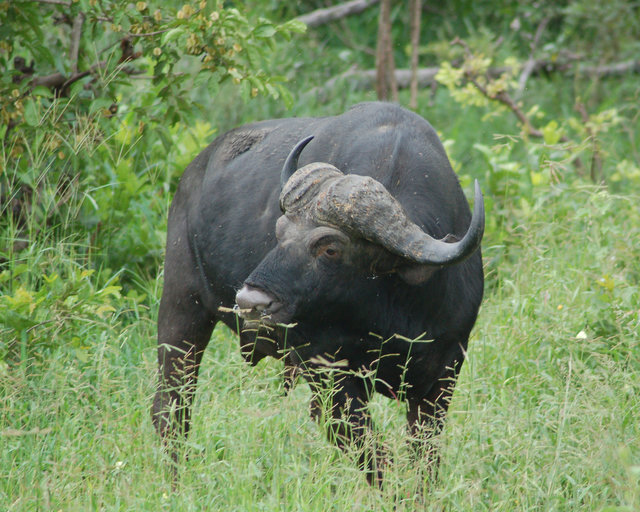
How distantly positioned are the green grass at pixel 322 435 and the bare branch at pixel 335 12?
18.8 feet

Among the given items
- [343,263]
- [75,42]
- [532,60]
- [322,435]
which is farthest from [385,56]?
[322,435]

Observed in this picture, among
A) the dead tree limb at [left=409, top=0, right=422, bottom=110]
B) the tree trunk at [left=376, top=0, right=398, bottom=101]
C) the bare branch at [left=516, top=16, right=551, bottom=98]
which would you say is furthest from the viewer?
the bare branch at [left=516, top=16, right=551, bottom=98]

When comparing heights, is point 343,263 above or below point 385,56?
above

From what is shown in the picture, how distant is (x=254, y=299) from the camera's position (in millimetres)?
3514

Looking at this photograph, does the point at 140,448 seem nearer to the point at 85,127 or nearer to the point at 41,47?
the point at 85,127

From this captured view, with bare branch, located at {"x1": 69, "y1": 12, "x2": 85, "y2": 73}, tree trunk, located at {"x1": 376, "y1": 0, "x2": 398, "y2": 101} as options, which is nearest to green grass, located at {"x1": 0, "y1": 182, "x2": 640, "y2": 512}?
bare branch, located at {"x1": 69, "y1": 12, "x2": 85, "y2": 73}

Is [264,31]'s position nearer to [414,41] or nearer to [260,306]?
[260,306]

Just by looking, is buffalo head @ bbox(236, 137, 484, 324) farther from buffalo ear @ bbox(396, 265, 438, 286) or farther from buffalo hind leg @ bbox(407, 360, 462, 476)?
buffalo hind leg @ bbox(407, 360, 462, 476)

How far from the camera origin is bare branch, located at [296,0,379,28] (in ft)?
34.3

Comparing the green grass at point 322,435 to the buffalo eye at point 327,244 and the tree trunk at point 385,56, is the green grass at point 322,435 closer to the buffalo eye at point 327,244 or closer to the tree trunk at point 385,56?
the buffalo eye at point 327,244

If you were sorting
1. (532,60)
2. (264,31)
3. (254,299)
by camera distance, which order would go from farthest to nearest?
(532,60)
(264,31)
(254,299)

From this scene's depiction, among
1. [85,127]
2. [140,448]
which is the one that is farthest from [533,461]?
[85,127]

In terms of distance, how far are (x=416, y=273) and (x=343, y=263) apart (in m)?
0.31

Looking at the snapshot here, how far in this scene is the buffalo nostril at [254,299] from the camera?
3.52 metres
